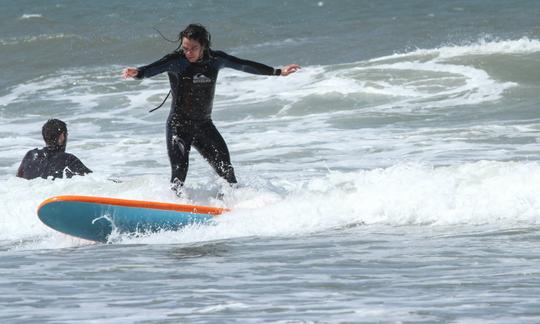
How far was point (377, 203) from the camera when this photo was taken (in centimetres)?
906

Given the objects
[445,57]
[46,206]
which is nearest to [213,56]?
[46,206]

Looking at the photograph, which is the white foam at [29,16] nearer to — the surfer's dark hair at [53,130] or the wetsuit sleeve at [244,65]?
the surfer's dark hair at [53,130]

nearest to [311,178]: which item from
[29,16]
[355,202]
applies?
[355,202]

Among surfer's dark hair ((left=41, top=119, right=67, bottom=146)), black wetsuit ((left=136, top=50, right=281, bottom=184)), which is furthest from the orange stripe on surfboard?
surfer's dark hair ((left=41, top=119, right=67, bottom=146))

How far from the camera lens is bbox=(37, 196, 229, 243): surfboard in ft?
27.8

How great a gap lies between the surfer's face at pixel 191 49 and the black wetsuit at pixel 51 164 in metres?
1.45

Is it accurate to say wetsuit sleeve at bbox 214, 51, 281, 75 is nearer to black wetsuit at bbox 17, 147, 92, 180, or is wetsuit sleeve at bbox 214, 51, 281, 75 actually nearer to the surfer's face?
the surfer's face

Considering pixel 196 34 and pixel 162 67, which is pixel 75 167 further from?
pixel 196 34

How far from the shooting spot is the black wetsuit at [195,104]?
8484 millimetres

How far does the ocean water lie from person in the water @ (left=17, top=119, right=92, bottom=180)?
0.27 meters

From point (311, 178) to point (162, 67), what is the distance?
3.56m

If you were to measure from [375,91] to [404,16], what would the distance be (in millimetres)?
12863

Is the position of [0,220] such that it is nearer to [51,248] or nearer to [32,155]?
[32,155]

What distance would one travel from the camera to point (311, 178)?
1160cm
